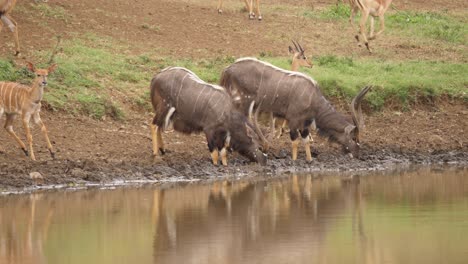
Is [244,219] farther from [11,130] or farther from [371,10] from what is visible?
[371,10]

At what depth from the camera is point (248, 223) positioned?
13.6 m

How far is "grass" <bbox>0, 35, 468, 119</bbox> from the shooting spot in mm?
18953

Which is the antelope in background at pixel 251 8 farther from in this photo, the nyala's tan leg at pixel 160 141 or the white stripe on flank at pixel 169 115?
the white stripe on flank at pixel 169 115

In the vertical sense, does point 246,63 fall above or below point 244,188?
above

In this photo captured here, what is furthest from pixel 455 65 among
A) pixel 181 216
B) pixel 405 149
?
pixel 181 216

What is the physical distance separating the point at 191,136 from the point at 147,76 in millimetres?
2303

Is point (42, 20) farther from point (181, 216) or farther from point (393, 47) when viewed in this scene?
point (181, 216)

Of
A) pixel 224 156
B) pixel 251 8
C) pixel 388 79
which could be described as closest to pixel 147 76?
pixel 224 156

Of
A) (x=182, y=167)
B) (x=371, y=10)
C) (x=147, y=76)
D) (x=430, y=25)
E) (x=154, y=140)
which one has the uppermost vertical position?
(x=371, y=10)

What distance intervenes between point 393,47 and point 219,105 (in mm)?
8832

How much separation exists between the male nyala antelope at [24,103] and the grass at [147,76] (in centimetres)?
164

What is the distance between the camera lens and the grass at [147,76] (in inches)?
746

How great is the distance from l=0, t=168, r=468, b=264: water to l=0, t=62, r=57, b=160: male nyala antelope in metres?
→ 1.37

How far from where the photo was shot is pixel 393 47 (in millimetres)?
25062
